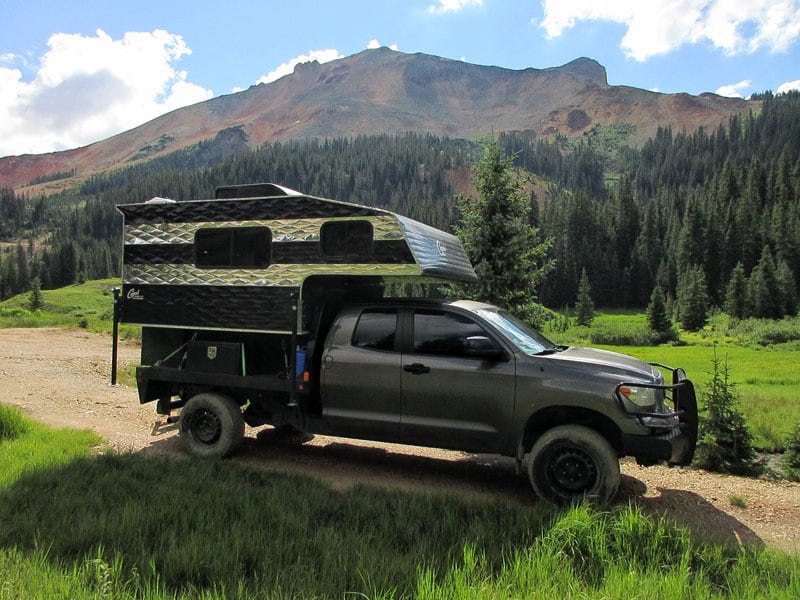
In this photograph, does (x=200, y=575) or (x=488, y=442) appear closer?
(x=200, y=575)

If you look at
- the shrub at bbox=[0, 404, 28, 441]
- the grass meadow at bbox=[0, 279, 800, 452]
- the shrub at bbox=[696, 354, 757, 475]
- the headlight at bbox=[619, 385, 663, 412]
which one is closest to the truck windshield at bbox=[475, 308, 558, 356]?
the headlight at bbox=[619, 385, 663, 412]

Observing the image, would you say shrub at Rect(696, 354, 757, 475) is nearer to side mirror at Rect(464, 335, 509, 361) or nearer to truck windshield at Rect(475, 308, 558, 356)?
truck windshield at Rect(475, 308, 558, 356)

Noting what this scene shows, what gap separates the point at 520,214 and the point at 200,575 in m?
10.6

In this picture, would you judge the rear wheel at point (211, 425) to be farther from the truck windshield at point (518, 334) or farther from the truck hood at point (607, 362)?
the truck hood at point (607, 362)

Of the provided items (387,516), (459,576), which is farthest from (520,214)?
(459,576)

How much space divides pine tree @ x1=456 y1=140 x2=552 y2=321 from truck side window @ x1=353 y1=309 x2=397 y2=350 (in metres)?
6.00

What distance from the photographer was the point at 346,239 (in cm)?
691

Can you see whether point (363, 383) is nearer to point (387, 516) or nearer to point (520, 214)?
point (387, 516)

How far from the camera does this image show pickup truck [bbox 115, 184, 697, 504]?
5.93 meters

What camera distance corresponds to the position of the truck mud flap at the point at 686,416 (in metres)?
6.00

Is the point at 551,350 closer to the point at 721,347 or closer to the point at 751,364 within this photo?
the point at 751,364

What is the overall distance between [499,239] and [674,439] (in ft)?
25.0

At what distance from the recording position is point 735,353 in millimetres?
42750

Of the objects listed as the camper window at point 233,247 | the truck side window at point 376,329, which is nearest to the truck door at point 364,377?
the truck side window at point 376,329
